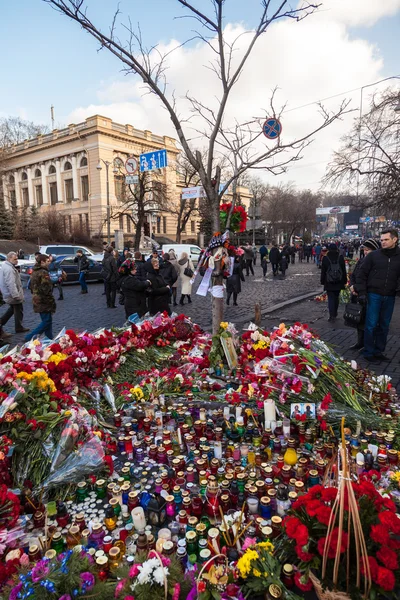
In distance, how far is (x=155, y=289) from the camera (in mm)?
7613

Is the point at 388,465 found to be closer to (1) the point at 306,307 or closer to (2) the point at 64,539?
(2) the point at 64,539

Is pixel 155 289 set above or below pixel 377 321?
above

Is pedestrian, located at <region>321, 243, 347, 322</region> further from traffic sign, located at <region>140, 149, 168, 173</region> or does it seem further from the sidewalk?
traffic sign, located at <region>140, 149, 168, 173</region>

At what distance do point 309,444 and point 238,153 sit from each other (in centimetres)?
385

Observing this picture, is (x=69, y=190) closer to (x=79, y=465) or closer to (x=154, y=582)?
(x=79, y=465)

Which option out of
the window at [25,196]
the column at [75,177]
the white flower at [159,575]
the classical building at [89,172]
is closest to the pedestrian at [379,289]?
the white flower at [159,575]

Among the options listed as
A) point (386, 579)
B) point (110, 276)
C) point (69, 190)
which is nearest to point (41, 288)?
point (110, 276)

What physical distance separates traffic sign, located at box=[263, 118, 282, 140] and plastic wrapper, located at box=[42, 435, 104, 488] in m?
4.62

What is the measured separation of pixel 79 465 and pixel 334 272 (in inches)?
293

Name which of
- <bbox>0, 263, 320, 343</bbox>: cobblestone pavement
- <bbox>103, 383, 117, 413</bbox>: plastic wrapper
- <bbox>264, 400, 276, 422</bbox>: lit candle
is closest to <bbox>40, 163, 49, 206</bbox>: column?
<bbox>0, 263, 320, 343</bbox>: cobblestone pavement

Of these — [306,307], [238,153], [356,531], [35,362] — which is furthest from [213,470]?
A: [306,307]

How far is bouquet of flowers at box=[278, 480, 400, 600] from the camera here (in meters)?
1.69

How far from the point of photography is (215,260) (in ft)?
17.6

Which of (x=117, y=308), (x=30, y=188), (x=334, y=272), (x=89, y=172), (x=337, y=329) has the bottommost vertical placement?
(x=117, y=308)
